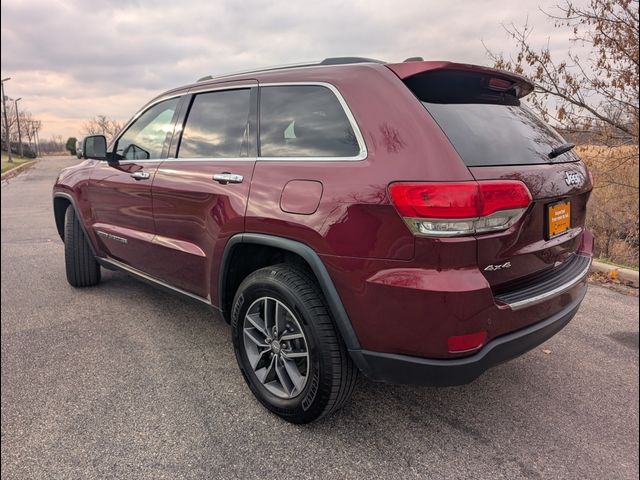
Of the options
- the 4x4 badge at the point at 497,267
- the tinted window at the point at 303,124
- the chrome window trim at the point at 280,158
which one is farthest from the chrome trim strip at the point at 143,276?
the 4x4 badge at the point at 497,267

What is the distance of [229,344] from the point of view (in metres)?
3.27

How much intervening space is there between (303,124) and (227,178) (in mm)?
558

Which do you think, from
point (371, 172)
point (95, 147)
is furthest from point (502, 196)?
point (95, 147)

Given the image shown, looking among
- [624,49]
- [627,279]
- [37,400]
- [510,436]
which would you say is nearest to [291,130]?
[510,436]

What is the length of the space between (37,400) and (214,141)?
1.85m

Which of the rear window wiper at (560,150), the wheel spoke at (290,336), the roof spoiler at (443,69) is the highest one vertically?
the roof spoiler at (443,69)

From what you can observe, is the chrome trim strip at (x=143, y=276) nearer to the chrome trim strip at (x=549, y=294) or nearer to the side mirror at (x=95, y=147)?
the side mirror at (x=95, y=147)

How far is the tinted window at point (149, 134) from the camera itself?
332cm

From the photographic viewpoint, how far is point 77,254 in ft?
14.3

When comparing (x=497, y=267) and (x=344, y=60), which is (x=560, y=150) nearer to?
(x=497, y=267)

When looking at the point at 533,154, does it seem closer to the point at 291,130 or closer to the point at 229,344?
the point at 291,130

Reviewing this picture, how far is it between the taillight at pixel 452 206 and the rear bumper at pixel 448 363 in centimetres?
53

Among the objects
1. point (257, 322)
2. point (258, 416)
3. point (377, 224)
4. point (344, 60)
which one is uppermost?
point (344, 60)

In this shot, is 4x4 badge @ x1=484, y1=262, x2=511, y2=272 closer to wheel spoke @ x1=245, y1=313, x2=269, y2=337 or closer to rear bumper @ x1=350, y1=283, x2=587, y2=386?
rear bumper @ x1=350, y1=283, x2=587, y2=386
